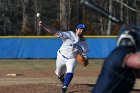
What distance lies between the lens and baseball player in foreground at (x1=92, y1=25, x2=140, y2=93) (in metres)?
4.05

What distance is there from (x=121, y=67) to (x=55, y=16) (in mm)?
57420

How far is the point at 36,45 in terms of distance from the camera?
2928cm

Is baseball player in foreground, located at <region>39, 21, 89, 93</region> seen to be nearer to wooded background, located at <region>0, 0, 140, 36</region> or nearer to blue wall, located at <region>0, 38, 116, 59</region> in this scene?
blue wall, located at <region>0, 38, 116, 59</region>

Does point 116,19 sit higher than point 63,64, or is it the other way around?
point 116,19

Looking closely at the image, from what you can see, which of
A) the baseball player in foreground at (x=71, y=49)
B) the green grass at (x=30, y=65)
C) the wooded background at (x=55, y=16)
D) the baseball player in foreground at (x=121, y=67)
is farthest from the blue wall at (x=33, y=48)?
the baseball player in foreground at (x=121, y=67)

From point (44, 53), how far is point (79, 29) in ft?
55.0

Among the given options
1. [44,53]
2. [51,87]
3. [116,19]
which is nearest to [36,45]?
[44,53]

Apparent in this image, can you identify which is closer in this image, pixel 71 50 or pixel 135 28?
pixel 135 28

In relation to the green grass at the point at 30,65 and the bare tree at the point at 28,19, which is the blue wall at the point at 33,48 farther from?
the bare tree at the point at 28,19

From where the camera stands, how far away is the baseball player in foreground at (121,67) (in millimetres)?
4051

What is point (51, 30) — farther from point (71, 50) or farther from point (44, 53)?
point (44, 53)

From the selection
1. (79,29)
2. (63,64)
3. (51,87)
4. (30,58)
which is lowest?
(30,58)

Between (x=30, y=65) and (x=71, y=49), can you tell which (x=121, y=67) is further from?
(x=30, y=65)

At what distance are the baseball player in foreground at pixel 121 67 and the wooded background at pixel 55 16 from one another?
4267cm
